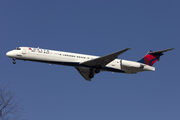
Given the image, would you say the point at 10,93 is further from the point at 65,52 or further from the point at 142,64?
the point at 142,64

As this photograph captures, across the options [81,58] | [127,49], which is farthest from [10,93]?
[81,58]

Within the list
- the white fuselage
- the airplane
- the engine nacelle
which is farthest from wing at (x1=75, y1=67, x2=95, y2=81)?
the engine nacelle

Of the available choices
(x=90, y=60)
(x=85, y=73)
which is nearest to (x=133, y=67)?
(x=90, y=60)

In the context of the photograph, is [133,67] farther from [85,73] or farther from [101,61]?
[85,73]

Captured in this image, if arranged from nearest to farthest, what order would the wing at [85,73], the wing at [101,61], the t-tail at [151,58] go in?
the wing at [101,61], the t-tail at [151,58], the wing at [85,73]

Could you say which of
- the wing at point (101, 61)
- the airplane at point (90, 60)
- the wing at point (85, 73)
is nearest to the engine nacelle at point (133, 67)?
the airplane at point (90, 60)

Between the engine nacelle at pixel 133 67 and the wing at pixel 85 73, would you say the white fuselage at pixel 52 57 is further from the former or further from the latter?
the wing at pixel 85 73

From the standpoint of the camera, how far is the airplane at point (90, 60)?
25781mm

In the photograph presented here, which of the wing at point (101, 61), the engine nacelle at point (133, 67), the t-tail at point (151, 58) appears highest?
the t-tail at point (151, 58)

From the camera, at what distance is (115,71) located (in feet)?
94.3

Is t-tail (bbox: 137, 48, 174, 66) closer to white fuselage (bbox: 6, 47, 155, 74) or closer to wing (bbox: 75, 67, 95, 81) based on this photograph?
white fuselage (bbox: 6, 47, 155, 74)

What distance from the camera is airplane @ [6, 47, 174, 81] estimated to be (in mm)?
25781

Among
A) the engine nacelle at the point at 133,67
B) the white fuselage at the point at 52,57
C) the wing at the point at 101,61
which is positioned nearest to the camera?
the white fuselage at the point at 52,57

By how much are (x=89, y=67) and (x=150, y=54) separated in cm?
857
